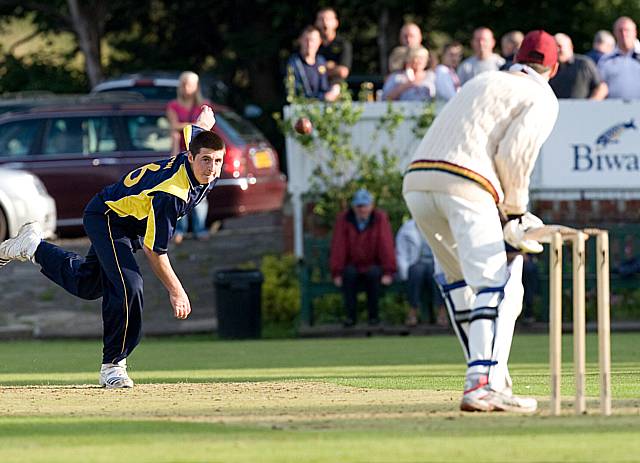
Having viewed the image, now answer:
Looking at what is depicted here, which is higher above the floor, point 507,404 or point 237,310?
point 507,404

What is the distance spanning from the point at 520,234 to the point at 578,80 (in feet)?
36.7

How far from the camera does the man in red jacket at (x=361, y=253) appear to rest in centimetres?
1886

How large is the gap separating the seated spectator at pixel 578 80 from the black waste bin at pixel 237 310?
4.76 meters

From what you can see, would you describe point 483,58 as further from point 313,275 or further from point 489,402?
point 489,402

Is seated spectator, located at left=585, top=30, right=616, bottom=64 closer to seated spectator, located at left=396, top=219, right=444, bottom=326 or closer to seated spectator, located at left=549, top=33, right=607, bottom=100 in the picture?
seated spectator, located at left=549, top=33, right=607, bottom=100

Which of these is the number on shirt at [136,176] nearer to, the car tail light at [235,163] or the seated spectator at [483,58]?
the seated spectator at [483,58]

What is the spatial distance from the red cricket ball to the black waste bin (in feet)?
7.42

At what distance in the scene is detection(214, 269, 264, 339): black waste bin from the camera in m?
19.2

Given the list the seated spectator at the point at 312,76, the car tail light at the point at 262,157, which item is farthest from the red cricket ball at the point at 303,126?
the car tail light at the point at 262,157

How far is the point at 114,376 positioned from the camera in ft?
35.5

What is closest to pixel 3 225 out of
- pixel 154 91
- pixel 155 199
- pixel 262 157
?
pixel 262 157

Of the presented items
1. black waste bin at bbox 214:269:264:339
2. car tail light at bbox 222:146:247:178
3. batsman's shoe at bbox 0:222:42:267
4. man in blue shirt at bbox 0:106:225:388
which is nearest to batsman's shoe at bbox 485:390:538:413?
man in blue shirt at bbox 0:106:225:388

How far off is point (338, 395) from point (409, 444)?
264cm

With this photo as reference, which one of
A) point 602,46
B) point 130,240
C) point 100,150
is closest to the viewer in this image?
point 130,240
